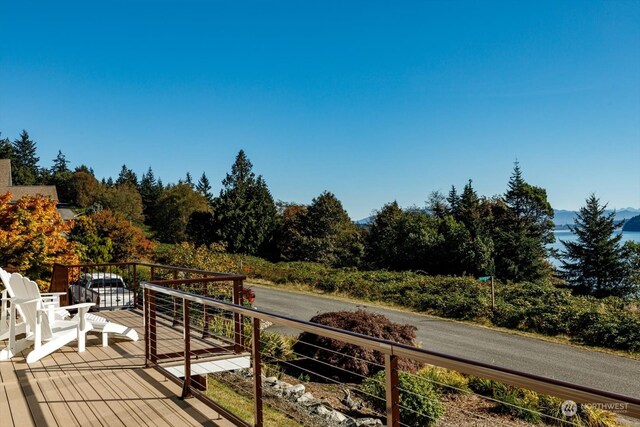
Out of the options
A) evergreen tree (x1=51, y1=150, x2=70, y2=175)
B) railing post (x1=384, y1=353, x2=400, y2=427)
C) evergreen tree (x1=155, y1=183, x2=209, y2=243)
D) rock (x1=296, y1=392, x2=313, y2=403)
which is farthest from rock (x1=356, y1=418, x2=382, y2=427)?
evergreen tree (x1=51, y1=150, x2=70, y2=175)

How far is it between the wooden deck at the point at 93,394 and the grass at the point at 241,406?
1305 mm

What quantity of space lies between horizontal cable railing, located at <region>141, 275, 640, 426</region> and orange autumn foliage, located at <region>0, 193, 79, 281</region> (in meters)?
4.78

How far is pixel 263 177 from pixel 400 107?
98.4 feet

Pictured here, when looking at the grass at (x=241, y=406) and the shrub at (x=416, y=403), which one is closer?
the grass at (x=241, y=406)

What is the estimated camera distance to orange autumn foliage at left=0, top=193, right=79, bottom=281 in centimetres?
1275

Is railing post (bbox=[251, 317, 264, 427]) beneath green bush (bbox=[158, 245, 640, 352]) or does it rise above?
above

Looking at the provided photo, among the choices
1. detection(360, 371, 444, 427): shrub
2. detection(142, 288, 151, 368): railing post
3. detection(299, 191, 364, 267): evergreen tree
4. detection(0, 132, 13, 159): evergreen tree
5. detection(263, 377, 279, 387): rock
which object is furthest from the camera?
detection(0, 132, 13, 159): evergreen tree

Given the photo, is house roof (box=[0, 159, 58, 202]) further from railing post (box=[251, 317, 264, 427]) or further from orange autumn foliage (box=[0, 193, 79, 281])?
railing post (box=[251, 317, 264, 427])

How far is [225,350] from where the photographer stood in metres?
6.22

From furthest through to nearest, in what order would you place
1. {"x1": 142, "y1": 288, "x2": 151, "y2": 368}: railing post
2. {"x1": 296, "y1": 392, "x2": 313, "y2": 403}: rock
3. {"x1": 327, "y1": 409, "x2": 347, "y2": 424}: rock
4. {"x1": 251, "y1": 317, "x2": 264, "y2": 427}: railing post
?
1. {"x1": 296, "y1": 392, "x2": 313, "y2": 403}: rock
2. {"x1": 327, "y1": 409, "x2": 347, "y2": 424}: rock
3. {"x1": 142, "y1": 288, "x2": 151, "y2": 368}: railing post
4. {"x1": 251, "y1": 317, "x2": 264, "y2": 427}: railing post

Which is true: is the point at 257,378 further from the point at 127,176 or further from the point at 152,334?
the point at 127,176

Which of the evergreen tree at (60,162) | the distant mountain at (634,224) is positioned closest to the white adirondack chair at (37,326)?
the evergreen tree at (60,162)

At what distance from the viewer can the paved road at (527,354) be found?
11.8 m

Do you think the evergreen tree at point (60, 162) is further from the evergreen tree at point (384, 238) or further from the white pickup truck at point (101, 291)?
the white pickup truck at point (101, 291)
